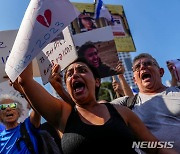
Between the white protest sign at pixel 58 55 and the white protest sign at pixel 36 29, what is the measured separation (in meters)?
0.65

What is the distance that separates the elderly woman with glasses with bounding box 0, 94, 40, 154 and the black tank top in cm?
78

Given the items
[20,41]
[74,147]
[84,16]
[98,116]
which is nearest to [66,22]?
[20,41]

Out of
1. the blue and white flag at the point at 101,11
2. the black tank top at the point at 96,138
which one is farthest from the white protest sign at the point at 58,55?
the blue and white flag at the point at 101,11

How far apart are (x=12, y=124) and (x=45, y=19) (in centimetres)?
142

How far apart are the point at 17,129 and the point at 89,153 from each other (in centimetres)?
122

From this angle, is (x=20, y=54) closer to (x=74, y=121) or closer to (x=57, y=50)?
(x=74, y=121)

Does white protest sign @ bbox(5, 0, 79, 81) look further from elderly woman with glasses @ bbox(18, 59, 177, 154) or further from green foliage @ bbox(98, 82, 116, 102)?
green foliage @ bbox(98, 82, 116, 102)

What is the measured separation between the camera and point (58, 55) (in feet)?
9.06

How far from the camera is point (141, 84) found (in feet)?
9.79

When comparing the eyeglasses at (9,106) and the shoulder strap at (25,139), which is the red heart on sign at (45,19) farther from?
the eyeglasses at (9,106)

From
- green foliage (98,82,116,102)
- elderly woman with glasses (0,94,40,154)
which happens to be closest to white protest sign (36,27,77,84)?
elderly woman with glasses (0,94,40,154)

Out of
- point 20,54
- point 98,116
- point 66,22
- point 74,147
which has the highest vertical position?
point 66,22

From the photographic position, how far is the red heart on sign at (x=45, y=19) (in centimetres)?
188

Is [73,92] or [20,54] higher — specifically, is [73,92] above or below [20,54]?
below
